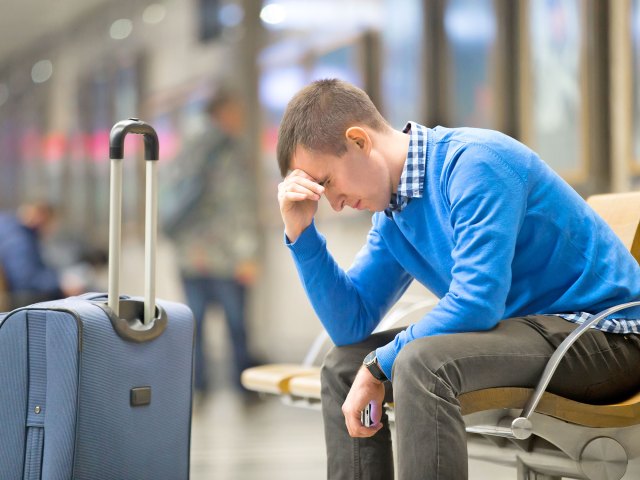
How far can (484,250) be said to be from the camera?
1671 mm

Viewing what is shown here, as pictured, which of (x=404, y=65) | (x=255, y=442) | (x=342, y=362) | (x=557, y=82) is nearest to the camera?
(x=342, y=362)

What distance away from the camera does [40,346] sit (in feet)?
6.81

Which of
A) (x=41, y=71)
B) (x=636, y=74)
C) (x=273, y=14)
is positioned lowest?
(x=636, y=74)

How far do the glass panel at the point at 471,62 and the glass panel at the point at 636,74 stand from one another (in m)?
0.88

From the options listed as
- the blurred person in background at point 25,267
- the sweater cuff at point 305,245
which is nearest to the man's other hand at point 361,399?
the sweater cuff at point 305,245

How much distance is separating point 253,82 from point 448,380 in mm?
6075

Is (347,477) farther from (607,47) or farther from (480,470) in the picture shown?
(607,47)

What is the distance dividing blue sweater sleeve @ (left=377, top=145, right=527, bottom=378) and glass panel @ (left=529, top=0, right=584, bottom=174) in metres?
3.15

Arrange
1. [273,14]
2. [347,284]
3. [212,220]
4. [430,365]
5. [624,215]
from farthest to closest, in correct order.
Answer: [273,14] → [212,220] → [624,215] → [347,284] → [430,365]

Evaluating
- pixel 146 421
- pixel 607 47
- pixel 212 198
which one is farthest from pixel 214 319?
pixel 146 421

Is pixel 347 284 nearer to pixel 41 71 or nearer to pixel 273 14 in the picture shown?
pixel 273 14

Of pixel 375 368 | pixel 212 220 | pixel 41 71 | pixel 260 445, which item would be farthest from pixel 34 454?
pixel 41 71

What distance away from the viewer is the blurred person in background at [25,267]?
21.6 feet

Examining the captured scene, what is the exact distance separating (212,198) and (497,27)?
1.96 m
